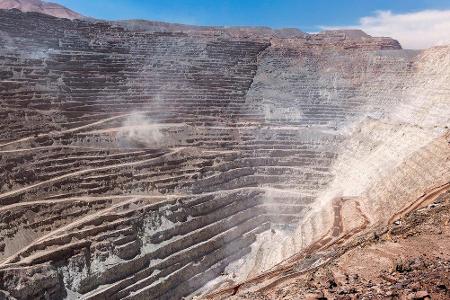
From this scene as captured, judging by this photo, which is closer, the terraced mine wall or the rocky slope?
the terraced mine wall

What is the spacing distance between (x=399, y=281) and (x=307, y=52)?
39396 mm

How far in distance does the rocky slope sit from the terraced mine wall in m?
44.1

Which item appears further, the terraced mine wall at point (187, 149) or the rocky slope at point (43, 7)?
the rocky slope at point (43, 7)

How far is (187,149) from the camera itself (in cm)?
3070

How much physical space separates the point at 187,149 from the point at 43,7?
6453cm

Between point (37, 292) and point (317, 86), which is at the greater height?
point (317, 86)

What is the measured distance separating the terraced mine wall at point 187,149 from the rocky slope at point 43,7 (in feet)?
145

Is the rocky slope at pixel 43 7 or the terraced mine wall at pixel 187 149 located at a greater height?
the rocky slope at pixel 43 7

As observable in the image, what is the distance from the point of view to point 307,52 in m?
45.1

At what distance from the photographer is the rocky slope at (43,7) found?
259 ft

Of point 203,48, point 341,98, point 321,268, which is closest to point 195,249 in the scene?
point 321,268

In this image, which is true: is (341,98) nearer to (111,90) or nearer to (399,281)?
(111,90)

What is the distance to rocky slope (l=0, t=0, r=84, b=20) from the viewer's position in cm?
7888

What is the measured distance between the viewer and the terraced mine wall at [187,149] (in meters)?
21.7
